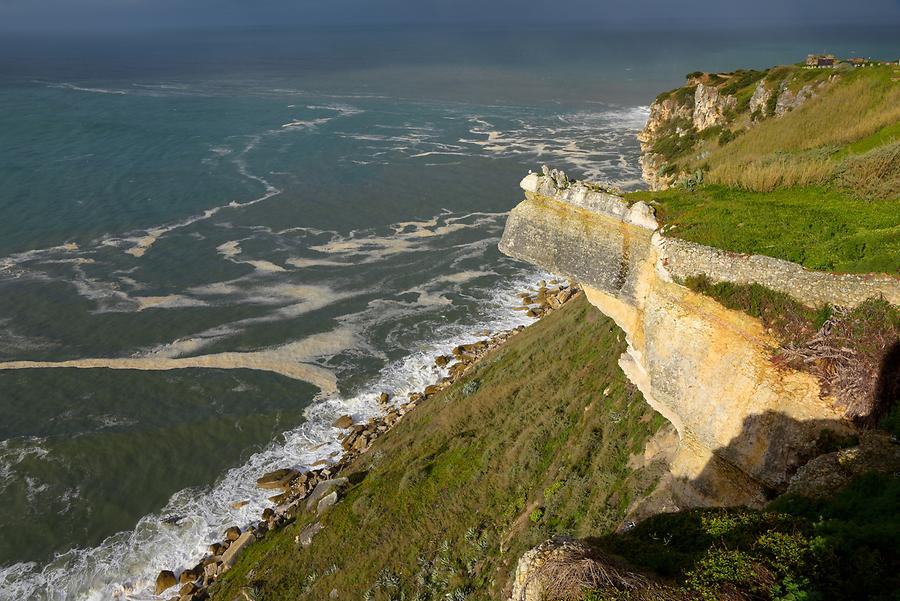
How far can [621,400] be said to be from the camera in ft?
64.6

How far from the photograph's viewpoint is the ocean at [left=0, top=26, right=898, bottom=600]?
26.8 metres

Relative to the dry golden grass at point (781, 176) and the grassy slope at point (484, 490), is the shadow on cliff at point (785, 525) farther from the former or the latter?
the dry golden grass at point (781, 176)

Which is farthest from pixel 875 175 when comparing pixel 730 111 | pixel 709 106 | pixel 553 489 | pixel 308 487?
pixel 709 106

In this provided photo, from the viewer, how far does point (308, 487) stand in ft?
87.2

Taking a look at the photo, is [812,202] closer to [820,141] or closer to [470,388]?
[820,141]

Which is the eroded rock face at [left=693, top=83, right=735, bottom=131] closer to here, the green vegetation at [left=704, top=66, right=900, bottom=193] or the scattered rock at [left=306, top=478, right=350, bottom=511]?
→ the green vegetation at [left=704, top=66, right=900, bottom=193]

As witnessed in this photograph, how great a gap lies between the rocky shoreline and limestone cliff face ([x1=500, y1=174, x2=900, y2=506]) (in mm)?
14531

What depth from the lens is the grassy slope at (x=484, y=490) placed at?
1727cm

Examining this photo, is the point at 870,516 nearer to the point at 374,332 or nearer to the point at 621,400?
the point at 621,400

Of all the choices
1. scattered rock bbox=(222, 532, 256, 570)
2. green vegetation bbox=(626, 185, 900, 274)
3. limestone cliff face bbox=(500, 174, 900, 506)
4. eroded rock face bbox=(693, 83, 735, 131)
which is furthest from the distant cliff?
scattered rock bbox=(222, 532, 256, 570)

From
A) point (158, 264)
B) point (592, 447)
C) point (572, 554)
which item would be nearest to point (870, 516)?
point (572, 554)

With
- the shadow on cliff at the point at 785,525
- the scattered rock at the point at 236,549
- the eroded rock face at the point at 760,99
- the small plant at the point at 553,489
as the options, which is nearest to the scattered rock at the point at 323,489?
the scattered rock at the point at 236,549

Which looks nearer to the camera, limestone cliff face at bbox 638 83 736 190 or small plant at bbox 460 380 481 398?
small plant at bbox 460 380 481 398

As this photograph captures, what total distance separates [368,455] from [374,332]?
13017mm
